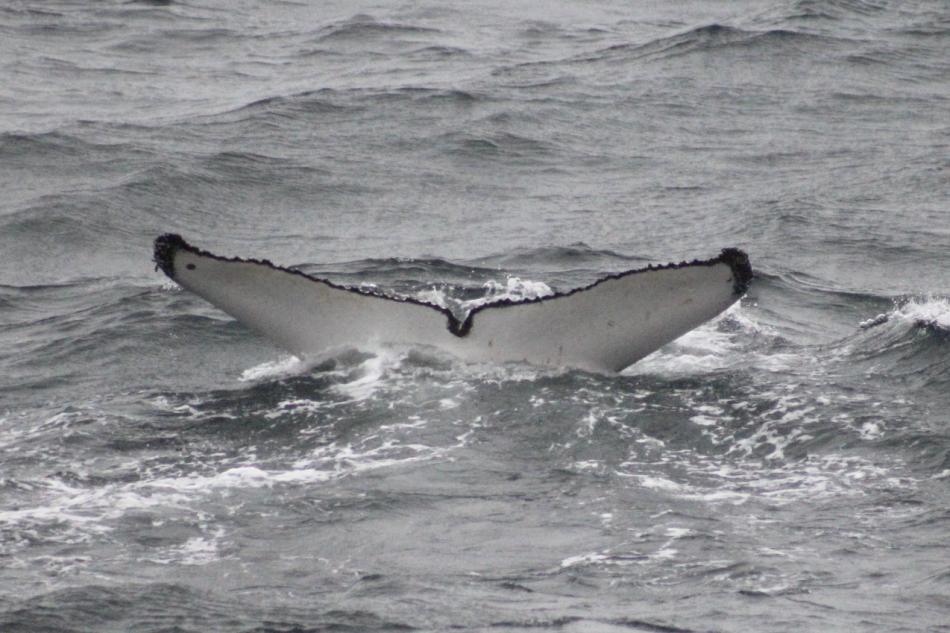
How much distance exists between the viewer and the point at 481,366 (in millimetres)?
10375

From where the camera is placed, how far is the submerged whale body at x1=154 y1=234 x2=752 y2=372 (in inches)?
382

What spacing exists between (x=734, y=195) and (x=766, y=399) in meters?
8.20

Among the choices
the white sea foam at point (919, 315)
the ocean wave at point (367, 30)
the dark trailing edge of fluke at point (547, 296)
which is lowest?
the white sea foam at point (919, 315)

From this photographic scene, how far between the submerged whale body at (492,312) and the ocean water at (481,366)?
18 cm

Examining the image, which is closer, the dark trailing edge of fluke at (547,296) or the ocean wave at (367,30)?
the dark trailing edge of fluke at (547,296)

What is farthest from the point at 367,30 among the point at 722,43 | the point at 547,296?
the point at 547,296

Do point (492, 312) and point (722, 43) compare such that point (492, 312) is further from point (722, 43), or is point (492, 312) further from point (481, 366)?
point (722, 43)

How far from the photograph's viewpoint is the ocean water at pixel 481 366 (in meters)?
7.61

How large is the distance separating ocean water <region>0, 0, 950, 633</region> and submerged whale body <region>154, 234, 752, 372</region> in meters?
0.18

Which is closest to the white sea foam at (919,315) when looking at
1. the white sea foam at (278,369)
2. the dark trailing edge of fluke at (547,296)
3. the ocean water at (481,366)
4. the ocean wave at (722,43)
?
the ocean water at (481,366)

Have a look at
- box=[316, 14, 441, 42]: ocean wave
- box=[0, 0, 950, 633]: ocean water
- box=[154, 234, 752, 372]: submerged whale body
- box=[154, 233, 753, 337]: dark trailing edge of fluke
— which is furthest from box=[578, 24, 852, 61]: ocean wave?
box=[154, 233, 753, 337]: dark trailing edge of fluke

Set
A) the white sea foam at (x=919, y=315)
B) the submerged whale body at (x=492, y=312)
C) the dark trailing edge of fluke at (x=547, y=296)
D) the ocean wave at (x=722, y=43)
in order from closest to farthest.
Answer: the dark trailing edge of fluke at (x=547, y=296) < the submerged whale body at (x=492, y=312) < the white sea foam at (x=919, y=315) < the ocean wave at (x=722, y=43)

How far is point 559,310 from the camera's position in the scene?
9898 millimetres

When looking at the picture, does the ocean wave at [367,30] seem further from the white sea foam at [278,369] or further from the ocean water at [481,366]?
the white sea foam at [278,369]
